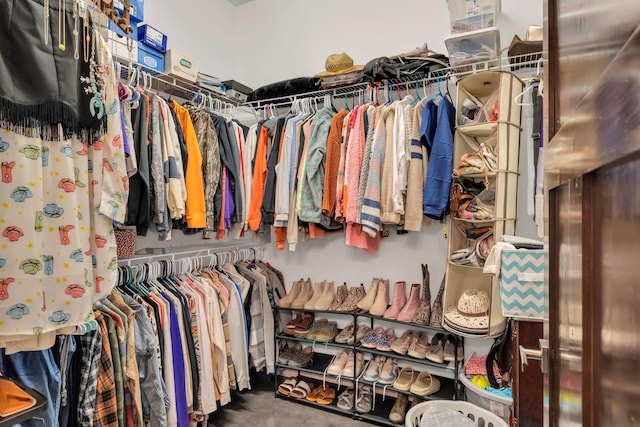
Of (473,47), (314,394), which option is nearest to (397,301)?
(314,394)

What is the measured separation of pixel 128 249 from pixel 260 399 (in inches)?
54.8

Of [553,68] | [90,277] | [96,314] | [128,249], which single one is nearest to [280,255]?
[128,249]

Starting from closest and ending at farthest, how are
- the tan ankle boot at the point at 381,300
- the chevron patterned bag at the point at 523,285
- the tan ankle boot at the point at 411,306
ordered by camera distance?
the chevron patterned bag at the point at 523,285
the tan ankle boot at the point at 411,306
the tan ankle boot at the point at 381,300

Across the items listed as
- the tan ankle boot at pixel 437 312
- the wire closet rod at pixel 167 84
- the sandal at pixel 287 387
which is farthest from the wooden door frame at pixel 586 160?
the sandal at pixel 287 387

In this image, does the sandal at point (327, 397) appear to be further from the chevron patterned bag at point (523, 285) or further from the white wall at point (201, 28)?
the white wall at point (201, 28)

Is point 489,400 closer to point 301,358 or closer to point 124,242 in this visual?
point 301,358

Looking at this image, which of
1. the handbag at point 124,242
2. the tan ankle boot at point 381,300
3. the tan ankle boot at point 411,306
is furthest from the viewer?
the tan ankle boot at point 381,300

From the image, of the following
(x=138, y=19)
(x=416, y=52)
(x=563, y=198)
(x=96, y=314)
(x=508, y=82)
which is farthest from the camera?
(x=416, y=52)

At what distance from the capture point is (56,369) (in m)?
1.42

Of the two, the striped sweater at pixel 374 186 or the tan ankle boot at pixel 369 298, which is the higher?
the striped sweater at pixel 374 186

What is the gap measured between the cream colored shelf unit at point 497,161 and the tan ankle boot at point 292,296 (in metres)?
1.13

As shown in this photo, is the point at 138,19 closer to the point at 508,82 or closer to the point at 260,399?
the point at 508,82

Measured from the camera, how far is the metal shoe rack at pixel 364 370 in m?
2.19

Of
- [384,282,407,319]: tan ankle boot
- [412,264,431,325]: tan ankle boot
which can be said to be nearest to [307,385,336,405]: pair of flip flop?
[384,282,407,319]: tan ankle boot
